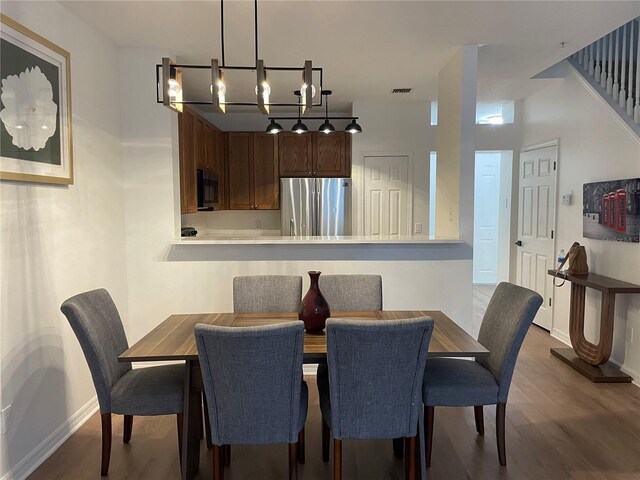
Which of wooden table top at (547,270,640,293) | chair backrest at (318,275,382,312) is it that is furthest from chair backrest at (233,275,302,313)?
wooden table top at (547,270,640,293)

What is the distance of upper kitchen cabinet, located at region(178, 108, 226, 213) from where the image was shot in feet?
13.0

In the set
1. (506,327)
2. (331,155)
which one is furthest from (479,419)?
(331,155)

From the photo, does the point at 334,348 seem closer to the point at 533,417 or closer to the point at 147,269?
the point at 533,417

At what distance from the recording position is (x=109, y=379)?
2.17m

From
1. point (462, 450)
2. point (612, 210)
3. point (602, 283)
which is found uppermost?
point (612, 210)

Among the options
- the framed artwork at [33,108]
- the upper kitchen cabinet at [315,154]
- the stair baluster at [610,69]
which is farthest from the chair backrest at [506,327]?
the upper kitchen cabinet at [315,154]

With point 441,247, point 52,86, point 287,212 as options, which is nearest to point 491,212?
point 287,212

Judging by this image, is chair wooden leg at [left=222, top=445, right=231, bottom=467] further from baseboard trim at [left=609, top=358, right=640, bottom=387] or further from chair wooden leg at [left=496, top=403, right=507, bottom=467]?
baseboard trim at [left=609, top=358, right=640, bottom=387]

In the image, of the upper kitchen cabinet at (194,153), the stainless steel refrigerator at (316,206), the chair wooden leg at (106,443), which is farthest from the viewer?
the stainless steel refrigerator at (316,206)

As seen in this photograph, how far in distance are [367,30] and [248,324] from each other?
2.10 metres

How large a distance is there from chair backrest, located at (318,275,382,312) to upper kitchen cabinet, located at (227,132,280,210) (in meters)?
2.90

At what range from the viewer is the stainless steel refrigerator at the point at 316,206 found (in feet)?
17.1

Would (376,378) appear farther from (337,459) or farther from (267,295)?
(267,295)

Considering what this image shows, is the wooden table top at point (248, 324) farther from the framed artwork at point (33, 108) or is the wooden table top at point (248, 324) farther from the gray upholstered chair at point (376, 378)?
the framed artwork at point (33, 108)
